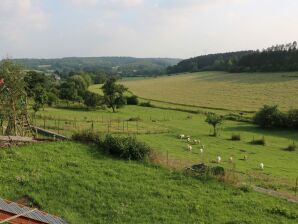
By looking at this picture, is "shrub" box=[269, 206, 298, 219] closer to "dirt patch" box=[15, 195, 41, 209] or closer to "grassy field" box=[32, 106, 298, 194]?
"grassy field" box=[32, 106, 298, 194]

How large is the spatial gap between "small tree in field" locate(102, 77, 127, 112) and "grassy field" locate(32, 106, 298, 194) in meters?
7.17

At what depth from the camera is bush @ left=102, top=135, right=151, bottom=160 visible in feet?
88.1

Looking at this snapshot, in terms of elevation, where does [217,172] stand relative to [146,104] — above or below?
above

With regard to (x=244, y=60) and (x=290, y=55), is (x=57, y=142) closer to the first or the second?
(x=290, y=55)

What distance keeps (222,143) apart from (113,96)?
44831 millimetres

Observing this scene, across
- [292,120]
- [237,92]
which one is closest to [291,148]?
[292,120]

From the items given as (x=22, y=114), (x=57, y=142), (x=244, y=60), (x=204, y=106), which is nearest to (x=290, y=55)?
(x=244, y=60)

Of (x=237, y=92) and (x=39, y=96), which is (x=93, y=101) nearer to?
(x=39, y=96)

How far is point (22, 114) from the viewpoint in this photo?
1679 inches

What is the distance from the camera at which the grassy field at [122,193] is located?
19156 mm

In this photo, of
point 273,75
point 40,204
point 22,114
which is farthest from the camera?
point 273,75

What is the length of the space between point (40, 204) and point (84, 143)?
1025cm

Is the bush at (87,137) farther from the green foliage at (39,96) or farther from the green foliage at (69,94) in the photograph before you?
the green foliage at (69,94)

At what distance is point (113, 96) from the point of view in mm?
96750
